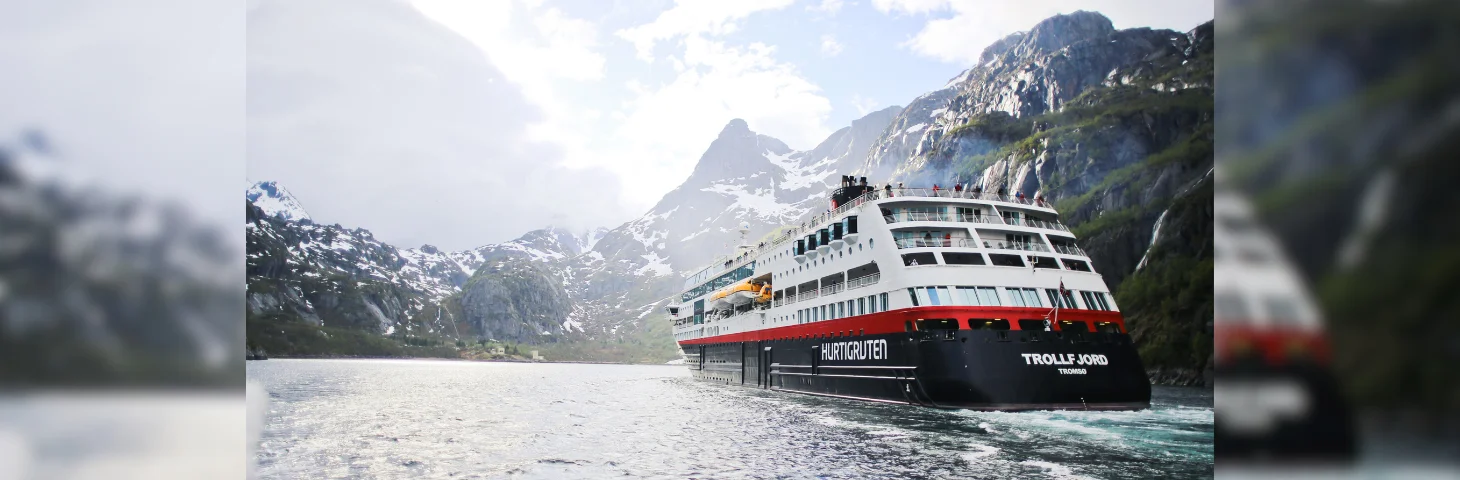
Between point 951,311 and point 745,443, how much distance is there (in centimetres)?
→ 665

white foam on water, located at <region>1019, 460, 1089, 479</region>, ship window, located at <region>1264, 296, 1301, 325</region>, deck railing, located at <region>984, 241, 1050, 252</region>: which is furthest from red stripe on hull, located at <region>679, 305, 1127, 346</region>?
ship window, located at <region>1264, 296, 1301, 325</region>

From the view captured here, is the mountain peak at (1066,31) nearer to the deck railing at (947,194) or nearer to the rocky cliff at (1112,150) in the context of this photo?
the rocky cliff at (1112,150)

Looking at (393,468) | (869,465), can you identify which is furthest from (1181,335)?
(393,468)

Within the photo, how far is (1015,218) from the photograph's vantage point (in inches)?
864

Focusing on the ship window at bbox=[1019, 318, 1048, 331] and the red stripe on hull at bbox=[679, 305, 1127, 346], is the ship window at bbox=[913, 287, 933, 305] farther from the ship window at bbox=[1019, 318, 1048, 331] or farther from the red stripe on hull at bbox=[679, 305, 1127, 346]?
the ship window at bbox=[1019, 318, 1048, 331]

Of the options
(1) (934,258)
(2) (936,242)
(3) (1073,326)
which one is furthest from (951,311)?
(3) (1073,326)

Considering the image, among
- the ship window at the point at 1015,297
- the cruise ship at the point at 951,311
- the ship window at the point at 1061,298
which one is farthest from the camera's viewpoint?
the ship window at the point at 1061,298

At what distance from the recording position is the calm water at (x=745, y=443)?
1163 centimetres

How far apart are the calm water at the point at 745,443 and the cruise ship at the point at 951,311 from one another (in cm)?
66

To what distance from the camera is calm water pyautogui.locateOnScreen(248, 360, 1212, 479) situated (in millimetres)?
11633

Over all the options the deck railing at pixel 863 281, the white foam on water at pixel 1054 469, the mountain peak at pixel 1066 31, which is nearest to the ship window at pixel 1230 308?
the white foam on water at pixel 1054 469

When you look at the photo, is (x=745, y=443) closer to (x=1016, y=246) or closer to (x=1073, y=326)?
(x=1073, y=326)

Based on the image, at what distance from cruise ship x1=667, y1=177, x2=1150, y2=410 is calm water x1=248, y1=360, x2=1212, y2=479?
0.66m

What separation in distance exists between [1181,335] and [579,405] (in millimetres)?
32203
